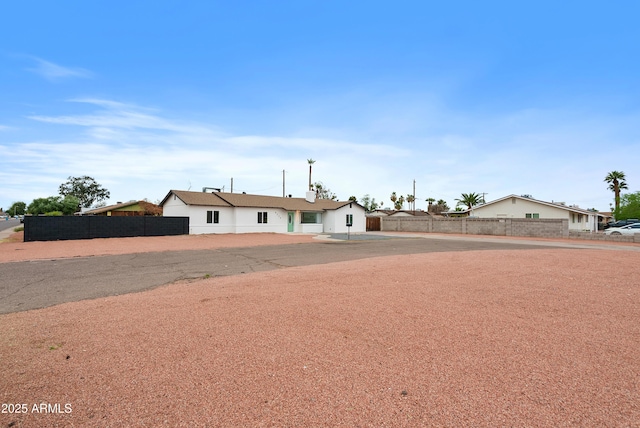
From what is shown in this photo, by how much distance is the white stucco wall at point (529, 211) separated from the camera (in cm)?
3591

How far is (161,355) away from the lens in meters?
3.88

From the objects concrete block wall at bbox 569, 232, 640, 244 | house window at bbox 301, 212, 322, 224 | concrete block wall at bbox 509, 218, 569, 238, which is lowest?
concrete block wall at bbox 569, 232, 640, 244

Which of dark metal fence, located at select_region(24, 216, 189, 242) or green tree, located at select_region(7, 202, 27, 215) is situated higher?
green tree, located at select_region(7, 202, 27, 215)

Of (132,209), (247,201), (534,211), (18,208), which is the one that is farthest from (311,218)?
(18,208)

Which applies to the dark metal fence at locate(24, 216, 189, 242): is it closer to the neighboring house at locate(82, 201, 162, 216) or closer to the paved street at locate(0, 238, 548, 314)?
the paved street at locate(0, 238, 548, 314)

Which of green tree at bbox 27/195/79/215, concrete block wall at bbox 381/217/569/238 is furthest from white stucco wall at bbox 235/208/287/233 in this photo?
green tree at bbox 27/195/79/215

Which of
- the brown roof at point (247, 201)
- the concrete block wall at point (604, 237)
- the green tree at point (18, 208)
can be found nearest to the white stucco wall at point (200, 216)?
the brown roof at point (247, 201)

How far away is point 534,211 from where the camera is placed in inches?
1451

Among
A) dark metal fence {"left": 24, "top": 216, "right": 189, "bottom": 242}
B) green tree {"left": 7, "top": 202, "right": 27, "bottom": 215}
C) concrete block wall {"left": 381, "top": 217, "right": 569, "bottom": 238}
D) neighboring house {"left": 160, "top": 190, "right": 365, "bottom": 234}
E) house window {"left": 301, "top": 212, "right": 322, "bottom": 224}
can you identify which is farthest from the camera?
green tree {"left": 7, "top": 202, "right": 27, "bottom": 215}

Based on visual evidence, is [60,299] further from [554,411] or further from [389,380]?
[554,411]

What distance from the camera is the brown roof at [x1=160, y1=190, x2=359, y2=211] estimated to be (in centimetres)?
3028

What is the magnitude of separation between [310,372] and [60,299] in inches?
240

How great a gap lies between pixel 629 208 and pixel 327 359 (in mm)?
66245

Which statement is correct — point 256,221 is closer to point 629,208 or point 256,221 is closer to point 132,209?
point 132,209
